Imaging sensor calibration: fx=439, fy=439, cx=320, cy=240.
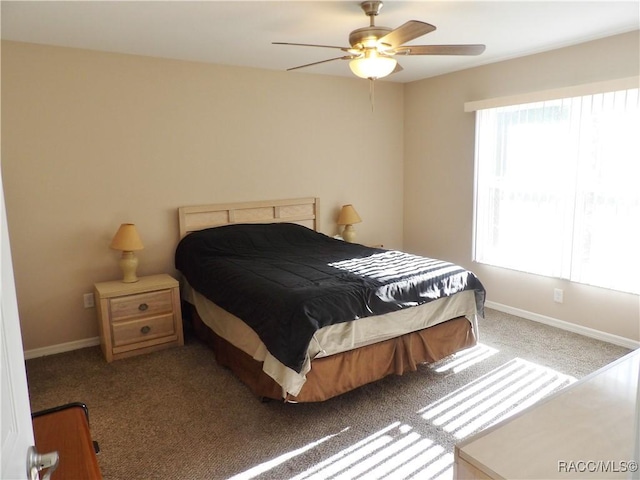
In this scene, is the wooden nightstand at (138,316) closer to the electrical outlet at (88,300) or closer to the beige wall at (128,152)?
the electrical outlet at (88,300)

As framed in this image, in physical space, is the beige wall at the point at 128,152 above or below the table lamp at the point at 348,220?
above

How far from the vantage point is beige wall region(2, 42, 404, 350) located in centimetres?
330

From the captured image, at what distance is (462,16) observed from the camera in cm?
282

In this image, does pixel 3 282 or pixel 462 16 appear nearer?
pixel 3 282

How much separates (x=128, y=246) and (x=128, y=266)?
0.19 m

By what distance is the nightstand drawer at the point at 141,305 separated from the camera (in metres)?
3.32

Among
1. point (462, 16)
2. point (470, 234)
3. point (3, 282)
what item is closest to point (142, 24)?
point (462, 16)

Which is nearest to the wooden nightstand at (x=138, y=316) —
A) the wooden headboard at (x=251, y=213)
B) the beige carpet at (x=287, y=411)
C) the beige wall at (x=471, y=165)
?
the beige carpet at (x=287, y=411)

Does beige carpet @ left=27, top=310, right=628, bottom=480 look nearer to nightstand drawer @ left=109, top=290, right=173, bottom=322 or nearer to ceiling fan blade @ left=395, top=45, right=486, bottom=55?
nightstand drawer @ left=109, top=290, right=173, bottom=322

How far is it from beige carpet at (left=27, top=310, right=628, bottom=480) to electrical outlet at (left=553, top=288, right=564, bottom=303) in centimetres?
39

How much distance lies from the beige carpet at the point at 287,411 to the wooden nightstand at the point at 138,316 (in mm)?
103

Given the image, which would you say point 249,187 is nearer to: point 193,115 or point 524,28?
point 193,115

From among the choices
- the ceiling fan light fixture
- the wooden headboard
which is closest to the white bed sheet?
the wooden headboard

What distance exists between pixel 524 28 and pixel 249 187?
2639 millimetres
